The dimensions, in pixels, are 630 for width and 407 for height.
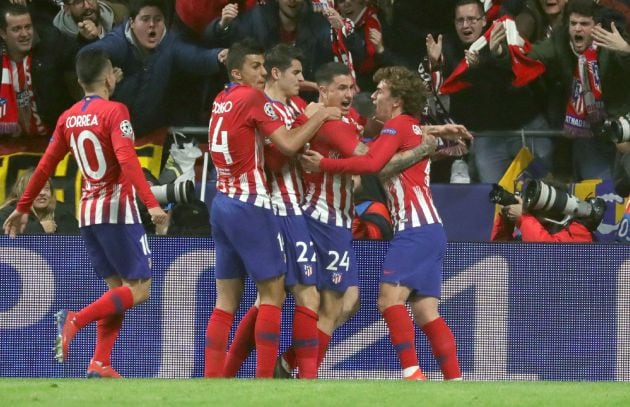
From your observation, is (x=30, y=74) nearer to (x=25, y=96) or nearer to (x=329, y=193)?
(x=25, y=96)

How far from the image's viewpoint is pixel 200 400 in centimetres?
622

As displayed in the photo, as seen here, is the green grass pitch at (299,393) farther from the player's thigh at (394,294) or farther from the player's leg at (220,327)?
the player's thigh at (394,294)

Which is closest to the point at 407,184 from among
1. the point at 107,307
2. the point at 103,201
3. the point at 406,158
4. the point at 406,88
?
the point at 406,158

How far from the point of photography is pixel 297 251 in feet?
25.8

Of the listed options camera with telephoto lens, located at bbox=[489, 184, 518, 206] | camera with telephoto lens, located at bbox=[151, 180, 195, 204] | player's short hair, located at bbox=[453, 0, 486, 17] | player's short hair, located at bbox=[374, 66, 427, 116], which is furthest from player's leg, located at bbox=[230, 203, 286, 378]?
player's short hair, located at bbox=[453, 0, 486, 17]

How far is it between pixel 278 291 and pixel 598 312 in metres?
2.43

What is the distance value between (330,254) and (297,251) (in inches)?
11.3

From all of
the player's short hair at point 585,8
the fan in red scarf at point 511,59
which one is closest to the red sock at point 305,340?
the fan in red scarf at point 511,59

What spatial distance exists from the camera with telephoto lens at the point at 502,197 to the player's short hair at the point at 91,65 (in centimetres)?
296

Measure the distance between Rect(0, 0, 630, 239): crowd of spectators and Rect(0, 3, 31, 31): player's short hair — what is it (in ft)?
0.05

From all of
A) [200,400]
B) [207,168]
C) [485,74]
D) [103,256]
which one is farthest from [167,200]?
[200,400]

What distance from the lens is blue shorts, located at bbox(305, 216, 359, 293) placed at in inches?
318

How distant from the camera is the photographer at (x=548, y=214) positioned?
9242 mm

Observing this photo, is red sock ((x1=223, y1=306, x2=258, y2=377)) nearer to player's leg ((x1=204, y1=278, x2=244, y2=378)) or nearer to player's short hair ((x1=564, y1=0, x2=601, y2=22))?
player's leg ((x1=204, y1=278, x2=244, y2=378))
